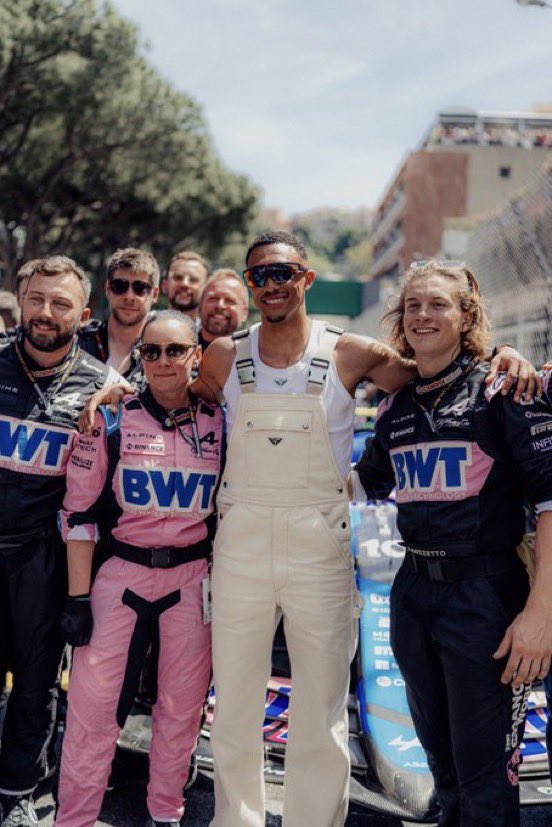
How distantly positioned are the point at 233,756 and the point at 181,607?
539mm

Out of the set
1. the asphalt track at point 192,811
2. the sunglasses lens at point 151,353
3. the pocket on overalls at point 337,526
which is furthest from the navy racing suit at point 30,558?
the pocket on overalls at point 337,526

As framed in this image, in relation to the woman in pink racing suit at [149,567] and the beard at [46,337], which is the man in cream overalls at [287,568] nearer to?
the woman in pink racing suit at [149,567]

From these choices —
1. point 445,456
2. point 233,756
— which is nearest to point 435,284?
point 445,456

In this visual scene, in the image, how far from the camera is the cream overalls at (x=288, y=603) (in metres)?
2.65

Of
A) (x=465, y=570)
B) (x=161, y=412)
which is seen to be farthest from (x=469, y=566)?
(x=161, y=412)

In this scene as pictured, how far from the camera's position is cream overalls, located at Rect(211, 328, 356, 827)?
2646 millimetres

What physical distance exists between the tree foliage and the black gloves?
14974mm

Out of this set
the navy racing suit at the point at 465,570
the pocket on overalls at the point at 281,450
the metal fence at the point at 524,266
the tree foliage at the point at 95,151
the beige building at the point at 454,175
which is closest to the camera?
the navy racing suit at the point at 465,570

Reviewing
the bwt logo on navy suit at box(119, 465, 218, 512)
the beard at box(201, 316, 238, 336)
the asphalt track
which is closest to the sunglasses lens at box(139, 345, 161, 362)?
the bwt logo on navy suit at box(119, 465, 218, 512)

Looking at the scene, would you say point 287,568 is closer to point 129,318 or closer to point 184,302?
point 129,318

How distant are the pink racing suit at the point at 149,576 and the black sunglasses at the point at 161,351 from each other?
21cm

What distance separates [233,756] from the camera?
8.84 feet

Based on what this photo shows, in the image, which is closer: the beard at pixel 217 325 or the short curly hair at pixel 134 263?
the short curly hair at pixel 134 263

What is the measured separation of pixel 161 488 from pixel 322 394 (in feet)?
2.21
